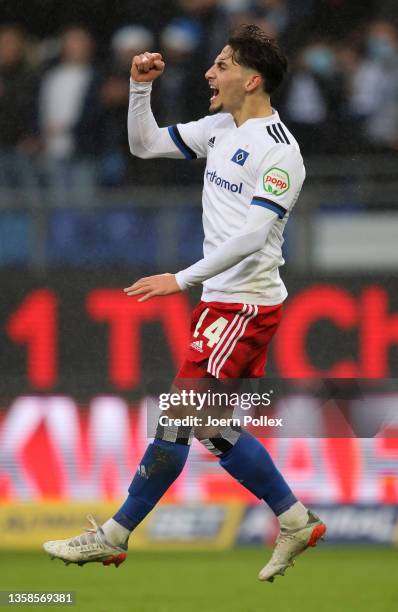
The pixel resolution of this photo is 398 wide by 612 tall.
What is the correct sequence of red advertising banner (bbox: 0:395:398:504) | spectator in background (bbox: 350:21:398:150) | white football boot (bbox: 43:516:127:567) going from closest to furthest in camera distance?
white football boot (bbox: 43:516:127:567) < red advertising banner (bbox: 0:395:398:504) < spectator in background (bbox: 350:21:398:150)

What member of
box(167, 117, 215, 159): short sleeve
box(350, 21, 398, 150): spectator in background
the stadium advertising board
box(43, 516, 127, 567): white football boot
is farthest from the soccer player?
box(350, 21, 398, 150): spectator in background

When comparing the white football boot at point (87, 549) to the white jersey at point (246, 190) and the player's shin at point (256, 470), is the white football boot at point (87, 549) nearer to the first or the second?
the player's shin at point (256, 470)

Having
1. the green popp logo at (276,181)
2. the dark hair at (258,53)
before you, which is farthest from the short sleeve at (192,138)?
the green popp logo at (276,181)

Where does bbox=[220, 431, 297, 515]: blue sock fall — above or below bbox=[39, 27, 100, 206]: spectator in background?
below

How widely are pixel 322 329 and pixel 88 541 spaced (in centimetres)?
258

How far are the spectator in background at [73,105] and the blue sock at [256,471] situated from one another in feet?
9.03

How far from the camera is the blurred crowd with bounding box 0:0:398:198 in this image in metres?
8.14

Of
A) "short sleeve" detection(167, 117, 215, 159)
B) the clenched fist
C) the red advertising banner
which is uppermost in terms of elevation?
the clenched fist

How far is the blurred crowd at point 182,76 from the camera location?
26.7 ft

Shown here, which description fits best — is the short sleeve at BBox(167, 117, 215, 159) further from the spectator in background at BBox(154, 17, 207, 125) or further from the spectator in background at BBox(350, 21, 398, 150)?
the spectator in background at BBox(350, 21, 398, 150)

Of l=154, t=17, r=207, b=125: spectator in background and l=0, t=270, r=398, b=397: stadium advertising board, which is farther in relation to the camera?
l=154, t=17, r=207, b=125: spectator in background

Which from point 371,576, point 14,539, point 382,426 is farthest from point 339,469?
point 14,539

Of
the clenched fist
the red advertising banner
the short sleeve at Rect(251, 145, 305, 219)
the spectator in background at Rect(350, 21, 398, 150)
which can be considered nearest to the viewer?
the short sleeve at Rect(251, 145, 305, 219)

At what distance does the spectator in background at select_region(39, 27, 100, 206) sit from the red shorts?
2566mm
